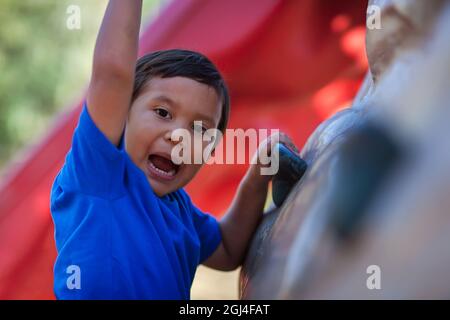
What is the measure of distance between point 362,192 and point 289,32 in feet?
4.42

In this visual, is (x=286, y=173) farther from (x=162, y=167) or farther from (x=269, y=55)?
(x=269, y=55)

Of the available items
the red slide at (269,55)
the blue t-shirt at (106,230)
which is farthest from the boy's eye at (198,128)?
the red slide at (269,55)

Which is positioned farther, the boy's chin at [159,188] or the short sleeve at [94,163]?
the boy's chin at [159,188]

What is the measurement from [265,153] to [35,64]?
4141 mm

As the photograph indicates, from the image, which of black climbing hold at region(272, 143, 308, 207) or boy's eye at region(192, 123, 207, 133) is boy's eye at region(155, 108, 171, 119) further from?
black climbing hold at region(272, 143, 308, 207)

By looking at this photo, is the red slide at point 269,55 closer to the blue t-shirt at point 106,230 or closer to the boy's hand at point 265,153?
the boy's hand at point 265,153

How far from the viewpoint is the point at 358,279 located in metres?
0.46

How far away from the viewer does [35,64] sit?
190 inches

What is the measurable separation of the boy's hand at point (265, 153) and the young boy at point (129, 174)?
1 centimetres

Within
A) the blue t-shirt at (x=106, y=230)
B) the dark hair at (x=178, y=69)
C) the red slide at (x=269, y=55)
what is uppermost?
the red slide at (x=269, y=55)

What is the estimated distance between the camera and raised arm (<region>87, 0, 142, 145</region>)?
2.44 feet

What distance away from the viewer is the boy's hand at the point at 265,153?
0.98 m

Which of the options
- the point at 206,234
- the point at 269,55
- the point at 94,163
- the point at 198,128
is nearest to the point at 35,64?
the point at 269,55

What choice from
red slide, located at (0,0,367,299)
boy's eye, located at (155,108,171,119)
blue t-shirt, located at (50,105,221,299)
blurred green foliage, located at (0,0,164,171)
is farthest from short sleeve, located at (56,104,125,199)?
blurred green foliage, located at (0,0,164,171)
